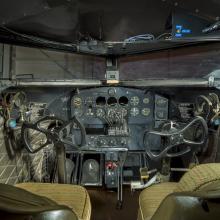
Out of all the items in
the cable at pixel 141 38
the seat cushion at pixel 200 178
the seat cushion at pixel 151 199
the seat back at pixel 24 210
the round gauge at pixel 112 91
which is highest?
the cable at pixel 141 38

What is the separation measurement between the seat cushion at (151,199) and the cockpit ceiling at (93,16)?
1240mm

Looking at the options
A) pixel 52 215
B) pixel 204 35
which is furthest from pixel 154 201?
pixel 204 35

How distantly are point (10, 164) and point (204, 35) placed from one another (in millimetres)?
1921

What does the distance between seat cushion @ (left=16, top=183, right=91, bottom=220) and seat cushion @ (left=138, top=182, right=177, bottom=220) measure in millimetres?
294

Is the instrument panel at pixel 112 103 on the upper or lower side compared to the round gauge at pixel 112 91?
lower

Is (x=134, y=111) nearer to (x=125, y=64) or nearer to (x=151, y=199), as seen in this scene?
(x=125, y=64)

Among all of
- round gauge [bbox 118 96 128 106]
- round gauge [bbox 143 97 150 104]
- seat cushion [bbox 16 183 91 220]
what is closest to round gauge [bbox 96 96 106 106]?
round gauge [bbox 118 96 128 106]

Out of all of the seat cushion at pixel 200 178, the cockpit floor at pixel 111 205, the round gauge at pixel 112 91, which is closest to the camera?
the seat cushion at pixel 200 178

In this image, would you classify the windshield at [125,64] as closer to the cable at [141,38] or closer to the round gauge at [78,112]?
the round gauge at [78,112]

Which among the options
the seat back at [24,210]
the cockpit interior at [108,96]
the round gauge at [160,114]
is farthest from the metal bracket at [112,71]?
the seat back at [24,210]

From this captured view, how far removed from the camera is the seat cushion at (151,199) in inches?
57.9

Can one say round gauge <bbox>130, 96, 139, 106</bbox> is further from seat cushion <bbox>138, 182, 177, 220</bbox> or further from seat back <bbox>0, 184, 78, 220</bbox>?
seat back <bbox>0, 184, 78, 220</bbox>

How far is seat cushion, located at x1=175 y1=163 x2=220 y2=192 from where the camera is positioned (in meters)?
1.00

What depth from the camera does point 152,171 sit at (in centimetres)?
298
